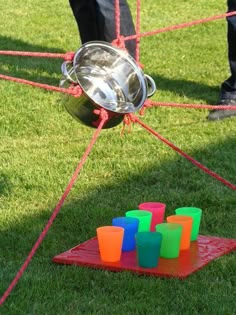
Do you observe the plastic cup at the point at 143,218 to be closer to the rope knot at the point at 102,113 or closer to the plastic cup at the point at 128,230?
the plastic cup at the point at 128,230

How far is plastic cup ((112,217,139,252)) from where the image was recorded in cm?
295

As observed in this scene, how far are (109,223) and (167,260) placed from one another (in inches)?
14.4

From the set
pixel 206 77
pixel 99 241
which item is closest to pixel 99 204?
pixel 99 241

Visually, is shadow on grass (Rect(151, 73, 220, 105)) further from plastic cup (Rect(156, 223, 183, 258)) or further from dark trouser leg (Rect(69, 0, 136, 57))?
plastic cup (Rect(156, 223, 183, 258))

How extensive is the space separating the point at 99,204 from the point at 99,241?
501 millimetres

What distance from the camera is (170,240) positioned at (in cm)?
288

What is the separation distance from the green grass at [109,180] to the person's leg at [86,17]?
0.35m

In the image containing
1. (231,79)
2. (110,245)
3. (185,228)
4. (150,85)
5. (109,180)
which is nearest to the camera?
(110,245)

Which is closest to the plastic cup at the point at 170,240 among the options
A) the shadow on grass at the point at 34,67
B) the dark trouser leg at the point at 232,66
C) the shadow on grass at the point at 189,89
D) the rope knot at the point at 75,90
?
the rope knot at the point at 75,90

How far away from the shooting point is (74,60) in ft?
9.04

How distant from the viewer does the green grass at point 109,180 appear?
2.62 metres

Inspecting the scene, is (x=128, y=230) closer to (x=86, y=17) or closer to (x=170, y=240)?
(x=170, y=240)

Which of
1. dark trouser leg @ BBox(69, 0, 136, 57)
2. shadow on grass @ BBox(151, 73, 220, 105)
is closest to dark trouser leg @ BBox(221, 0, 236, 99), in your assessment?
shadow on grass @ BBox(151, 73, 220, 105)

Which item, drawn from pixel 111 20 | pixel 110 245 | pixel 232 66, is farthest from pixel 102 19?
pixel 110 245
